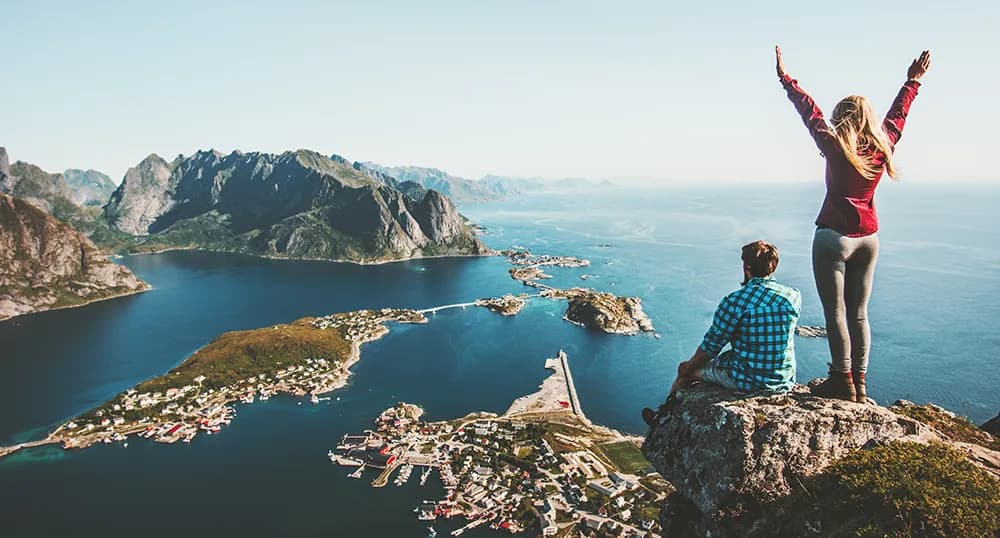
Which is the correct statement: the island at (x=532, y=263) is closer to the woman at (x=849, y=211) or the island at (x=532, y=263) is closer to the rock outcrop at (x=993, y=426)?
the rock outcrop at (x=993, y=426)

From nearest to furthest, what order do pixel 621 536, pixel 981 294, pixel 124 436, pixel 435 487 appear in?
pixel 621 536 < pixel 435 487 < pixel 124 436 < pixel 981 294

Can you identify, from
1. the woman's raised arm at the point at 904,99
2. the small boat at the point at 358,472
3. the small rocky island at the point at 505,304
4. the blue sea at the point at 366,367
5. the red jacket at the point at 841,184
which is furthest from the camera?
the small rocky island at the point at 505,304

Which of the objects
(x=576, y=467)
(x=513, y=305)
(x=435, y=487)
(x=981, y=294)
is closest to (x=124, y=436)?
(x=435, y=487)

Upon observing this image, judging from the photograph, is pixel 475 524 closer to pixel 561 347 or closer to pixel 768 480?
pixel 768 480

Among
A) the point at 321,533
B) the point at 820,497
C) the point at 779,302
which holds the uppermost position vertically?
the point at 779,302

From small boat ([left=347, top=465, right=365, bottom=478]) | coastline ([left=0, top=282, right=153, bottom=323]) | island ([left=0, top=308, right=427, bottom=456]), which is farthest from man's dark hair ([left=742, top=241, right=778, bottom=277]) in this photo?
coastline ([left=0, top=282, right=153, bottom=323])

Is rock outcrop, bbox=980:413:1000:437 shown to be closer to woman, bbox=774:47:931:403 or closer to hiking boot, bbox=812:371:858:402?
woman, bbox=774:47:931:403

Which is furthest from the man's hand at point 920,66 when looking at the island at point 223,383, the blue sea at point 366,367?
the island at point 223,383
